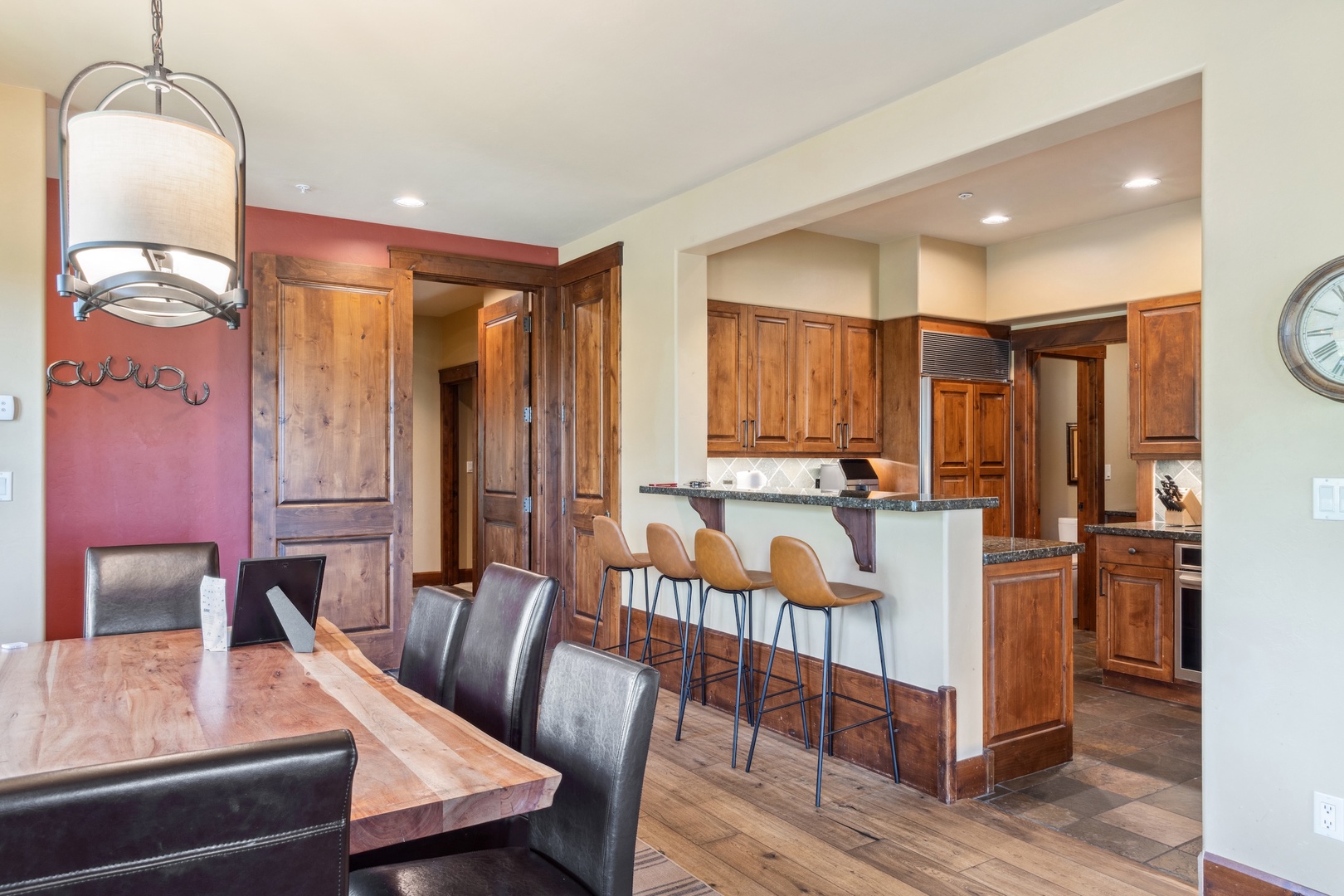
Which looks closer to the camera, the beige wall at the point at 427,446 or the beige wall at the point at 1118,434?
the beige wall at the point at 1118,434

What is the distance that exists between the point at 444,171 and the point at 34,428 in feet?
6.75

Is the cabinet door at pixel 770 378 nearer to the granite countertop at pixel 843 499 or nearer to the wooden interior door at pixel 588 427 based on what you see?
the wooden interior door at pixel 588 427

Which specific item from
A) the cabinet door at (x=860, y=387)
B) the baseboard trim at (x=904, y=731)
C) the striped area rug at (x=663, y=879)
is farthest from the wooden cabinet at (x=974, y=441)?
the striped area rug at (x=663, y=879)

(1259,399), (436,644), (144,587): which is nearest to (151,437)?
(144,587)

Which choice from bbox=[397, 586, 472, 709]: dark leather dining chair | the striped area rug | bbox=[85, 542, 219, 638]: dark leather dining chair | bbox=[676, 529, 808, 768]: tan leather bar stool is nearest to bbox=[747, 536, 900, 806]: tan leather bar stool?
bbox=[676, 529, 808, 768]: tan leather bar stool

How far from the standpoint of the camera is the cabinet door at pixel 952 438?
228 inches

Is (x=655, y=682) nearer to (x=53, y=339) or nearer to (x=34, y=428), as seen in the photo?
(x=34, y=428)

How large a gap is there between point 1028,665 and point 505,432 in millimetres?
3748

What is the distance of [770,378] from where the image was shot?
5508 millimetres

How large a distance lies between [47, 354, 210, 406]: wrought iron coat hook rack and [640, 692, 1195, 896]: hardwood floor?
3.09 metres

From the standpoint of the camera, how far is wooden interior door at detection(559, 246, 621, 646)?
16.7 feet

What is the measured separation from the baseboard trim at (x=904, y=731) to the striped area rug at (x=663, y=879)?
107 cm

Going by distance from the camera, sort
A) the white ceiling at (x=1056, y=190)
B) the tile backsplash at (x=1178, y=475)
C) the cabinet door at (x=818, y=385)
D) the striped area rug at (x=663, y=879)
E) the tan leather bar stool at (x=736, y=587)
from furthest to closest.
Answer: the cabinet door at (x=818, y=385), the tile backsplash at (x=1178, y=475), the white ceiling at (x=1056, y=190), the tan leather bar stool at (x=736, y=587), the striped area rug at (x=663, y=879)

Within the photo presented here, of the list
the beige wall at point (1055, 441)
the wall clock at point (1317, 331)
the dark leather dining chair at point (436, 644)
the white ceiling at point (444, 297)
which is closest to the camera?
the wall clock at point (1317, 331)
